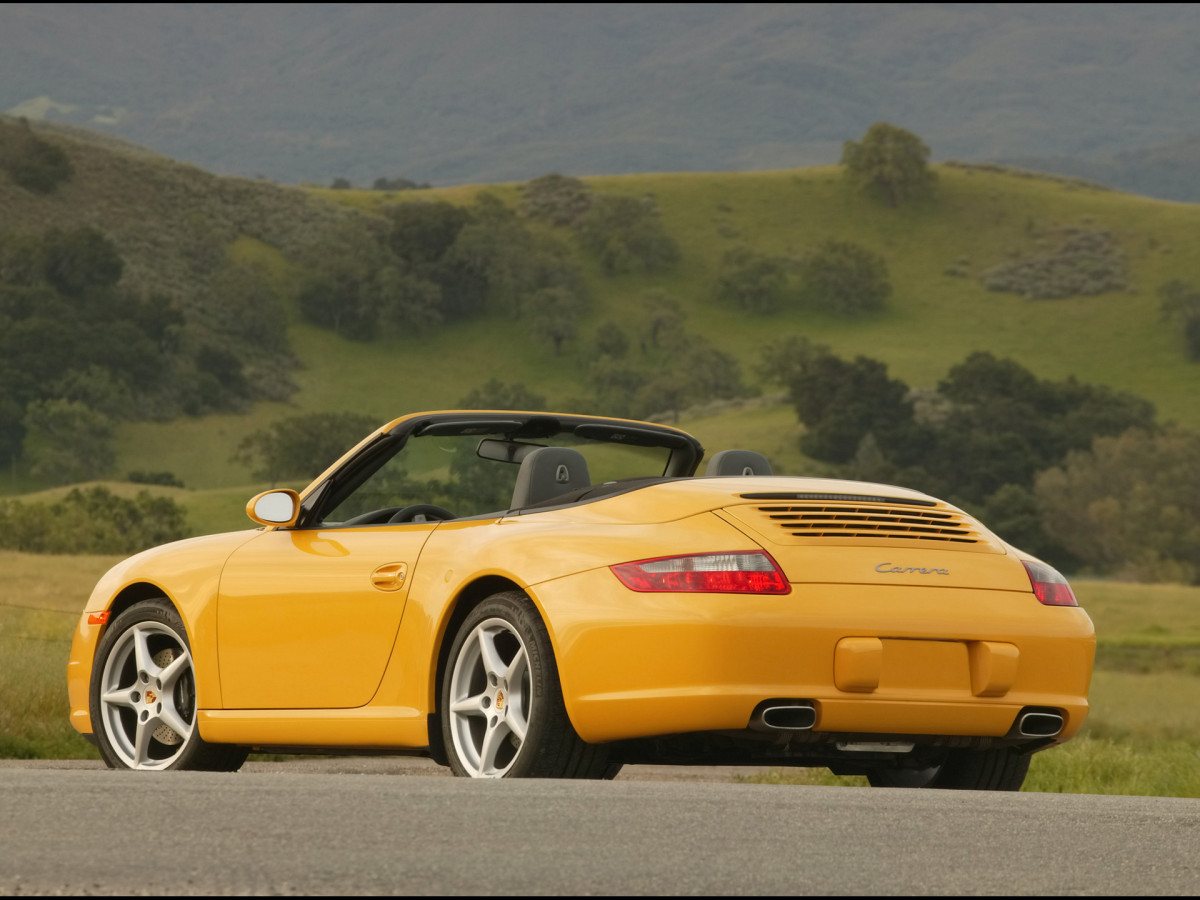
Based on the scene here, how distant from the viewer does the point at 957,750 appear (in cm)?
648

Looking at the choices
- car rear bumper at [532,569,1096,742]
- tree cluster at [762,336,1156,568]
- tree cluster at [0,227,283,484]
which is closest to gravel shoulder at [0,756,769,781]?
car rear bumper at [532,569,1096,742]

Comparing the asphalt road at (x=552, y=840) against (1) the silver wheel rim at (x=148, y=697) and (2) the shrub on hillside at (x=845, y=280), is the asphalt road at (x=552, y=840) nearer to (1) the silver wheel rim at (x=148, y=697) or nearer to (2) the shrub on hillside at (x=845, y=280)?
(1) the silver wheel rim at (x=148, y=697)

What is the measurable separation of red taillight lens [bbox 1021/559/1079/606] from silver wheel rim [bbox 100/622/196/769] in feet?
10.5

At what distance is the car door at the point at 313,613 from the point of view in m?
6.63

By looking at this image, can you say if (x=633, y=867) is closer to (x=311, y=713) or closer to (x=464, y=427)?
(x=311, y=713)

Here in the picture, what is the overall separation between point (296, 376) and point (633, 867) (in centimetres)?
10950

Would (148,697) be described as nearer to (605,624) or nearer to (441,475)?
(441,475)

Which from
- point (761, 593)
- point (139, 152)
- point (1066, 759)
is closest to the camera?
point (761, 593)

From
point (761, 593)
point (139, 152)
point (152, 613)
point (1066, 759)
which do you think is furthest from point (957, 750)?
point (139, 152)

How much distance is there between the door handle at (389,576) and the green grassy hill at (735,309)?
280 ft

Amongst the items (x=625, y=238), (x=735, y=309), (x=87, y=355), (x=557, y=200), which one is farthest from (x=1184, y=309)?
(x=87, y=355)

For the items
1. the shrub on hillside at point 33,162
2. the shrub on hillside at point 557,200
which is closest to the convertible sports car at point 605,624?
the shrub on hillside at point 33,162

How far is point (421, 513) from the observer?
7.39m

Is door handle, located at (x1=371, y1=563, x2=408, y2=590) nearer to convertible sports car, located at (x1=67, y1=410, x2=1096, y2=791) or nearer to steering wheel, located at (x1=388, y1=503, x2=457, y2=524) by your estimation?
convertible sports car, located at (x1=67, y1=410, x2=1096, y2=791)
